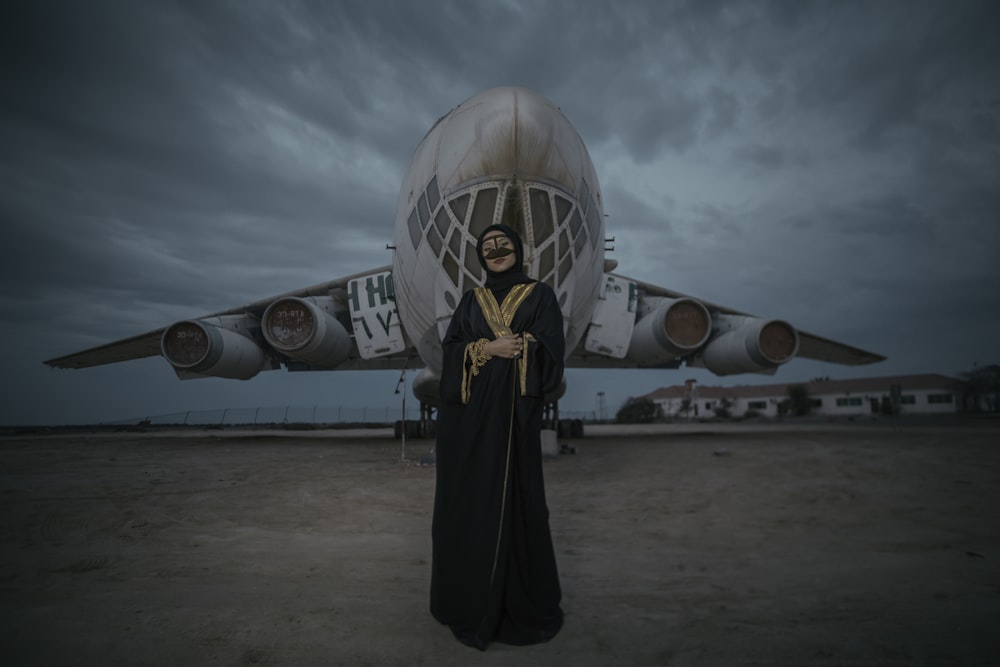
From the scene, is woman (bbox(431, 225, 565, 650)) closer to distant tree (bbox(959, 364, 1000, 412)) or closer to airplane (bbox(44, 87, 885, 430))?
airplane (bbox(44, 87, 885, 430))

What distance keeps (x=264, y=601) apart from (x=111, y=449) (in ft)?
33.4

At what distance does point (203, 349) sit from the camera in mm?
10664

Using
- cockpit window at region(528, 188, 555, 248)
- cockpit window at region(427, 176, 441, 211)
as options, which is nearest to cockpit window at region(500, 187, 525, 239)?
cockpit window at region(528, 188, 555, 248)

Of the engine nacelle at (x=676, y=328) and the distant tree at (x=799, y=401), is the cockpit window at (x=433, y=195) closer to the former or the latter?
the engine nacelle at (x=676, y=328)

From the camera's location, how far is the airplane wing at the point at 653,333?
851 cm

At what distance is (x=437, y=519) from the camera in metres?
2.37

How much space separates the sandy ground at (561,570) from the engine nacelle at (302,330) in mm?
4199

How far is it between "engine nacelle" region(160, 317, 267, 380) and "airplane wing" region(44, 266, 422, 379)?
0.95 feet

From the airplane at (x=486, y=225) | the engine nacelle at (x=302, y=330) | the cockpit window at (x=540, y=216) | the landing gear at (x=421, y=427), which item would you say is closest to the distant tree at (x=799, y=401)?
the landing gear at (x=421, y=427)

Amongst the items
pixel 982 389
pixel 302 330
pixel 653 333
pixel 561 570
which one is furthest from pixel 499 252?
pixel 982 389

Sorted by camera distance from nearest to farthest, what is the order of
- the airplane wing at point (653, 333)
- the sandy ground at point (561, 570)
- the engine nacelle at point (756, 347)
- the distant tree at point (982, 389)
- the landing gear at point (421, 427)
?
the sandy ground at point (561, 570) < the airplane wing at point (653, 333) < the engine nacelle at point (756, 347) < the landing gear at point (421, 427) < the distant tree at point (982, 389)

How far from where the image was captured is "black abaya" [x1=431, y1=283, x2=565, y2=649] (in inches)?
85.0

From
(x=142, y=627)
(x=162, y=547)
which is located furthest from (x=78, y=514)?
(x=142, y=627)

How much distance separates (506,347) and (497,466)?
0.58 m
